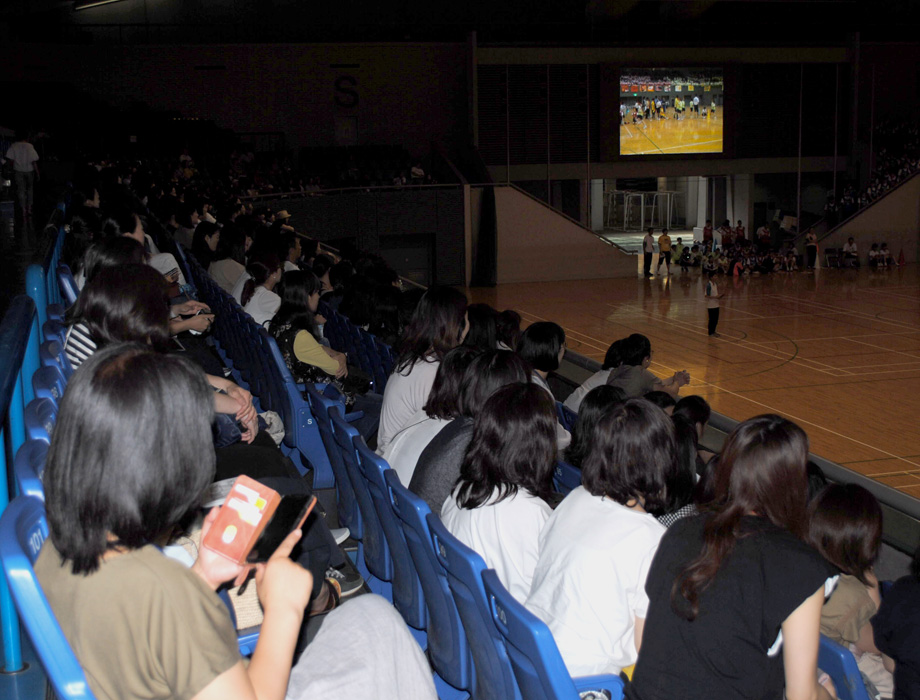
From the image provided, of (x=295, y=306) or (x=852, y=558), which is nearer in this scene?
(x=852, y=558)

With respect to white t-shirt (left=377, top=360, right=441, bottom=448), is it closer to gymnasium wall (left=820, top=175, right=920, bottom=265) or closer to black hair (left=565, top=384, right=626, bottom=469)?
black hair (left=565, top=384, right=626, bottom=469)

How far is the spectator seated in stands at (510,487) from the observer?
7.35 ft

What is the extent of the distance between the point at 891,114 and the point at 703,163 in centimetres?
547

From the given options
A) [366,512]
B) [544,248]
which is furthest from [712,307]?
[366,512]

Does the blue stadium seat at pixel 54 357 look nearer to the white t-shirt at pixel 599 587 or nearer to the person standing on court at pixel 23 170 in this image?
the white t-shirt at pixel 599 587

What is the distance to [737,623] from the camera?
1.77 metres

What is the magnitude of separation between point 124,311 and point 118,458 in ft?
4.58

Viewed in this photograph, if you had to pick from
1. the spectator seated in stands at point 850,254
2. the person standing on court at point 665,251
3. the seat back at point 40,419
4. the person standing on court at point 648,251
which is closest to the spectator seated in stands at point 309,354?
the seat back at point 40,419

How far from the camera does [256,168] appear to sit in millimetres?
18156

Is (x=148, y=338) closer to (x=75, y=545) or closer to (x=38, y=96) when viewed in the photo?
(x=75, y=545)

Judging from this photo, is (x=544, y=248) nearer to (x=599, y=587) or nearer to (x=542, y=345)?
(x=542, y=345)

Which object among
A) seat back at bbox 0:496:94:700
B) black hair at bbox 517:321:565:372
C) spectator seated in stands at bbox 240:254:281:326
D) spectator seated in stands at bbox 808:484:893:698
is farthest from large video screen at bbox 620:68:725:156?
seat back at bbox 0:496:94:700

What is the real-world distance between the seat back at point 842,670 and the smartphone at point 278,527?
1358 mm

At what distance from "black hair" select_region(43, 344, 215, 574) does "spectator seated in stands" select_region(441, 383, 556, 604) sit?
3.64ft
